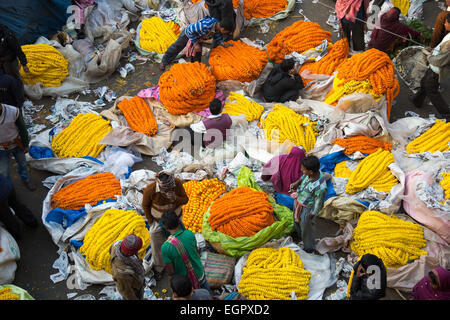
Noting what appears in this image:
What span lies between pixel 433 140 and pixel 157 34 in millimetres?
4698

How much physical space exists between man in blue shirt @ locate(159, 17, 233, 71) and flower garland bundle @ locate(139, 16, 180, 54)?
0.43 meters

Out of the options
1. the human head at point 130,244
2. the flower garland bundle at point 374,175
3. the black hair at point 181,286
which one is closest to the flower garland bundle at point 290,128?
the flower garland bundle at point 374,175

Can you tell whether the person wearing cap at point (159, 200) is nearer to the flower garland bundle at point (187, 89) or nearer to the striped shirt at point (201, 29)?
the flower garland bundle at point (187, 89)

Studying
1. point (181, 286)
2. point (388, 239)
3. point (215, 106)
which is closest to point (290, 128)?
Answer: point (215, 106)

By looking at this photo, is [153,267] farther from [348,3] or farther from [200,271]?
[348,3]

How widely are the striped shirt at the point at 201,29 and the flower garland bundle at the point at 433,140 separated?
10.8 feet

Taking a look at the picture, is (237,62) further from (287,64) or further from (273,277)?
(273,277)

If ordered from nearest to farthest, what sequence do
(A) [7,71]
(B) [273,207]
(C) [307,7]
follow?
(B) [273,207] → (A) [7,71] → (C) [307,7]

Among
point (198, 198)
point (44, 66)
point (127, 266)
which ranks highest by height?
point (127, 266)

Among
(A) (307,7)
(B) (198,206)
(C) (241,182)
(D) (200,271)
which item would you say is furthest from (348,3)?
(D) (200,271)

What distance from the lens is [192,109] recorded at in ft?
Answer: 20.6

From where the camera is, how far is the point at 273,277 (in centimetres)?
431

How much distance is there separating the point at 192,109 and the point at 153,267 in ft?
8.11

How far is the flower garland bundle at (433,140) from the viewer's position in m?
5.44
